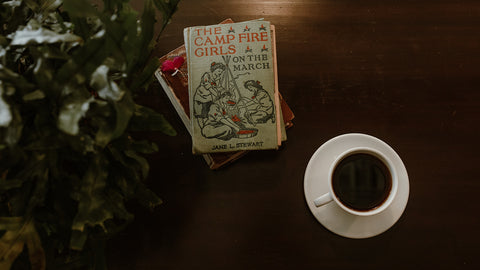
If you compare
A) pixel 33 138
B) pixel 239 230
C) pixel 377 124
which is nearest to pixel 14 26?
pixel 33 138

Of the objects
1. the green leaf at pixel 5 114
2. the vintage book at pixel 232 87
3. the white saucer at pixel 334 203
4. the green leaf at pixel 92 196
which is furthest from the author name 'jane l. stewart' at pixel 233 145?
the green leaf at pixel 5 114

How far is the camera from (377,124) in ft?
2.54

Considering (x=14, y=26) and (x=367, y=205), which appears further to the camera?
(x=367, y=205)

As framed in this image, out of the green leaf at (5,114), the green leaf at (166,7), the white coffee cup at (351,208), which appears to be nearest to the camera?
the green leaf at (5,114)

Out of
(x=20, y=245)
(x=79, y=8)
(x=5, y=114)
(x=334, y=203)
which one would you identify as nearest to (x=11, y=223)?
(x=20, y=245)

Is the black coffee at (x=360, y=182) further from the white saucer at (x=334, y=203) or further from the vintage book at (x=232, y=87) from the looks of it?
A: the vintage book at (x=232, y=87)

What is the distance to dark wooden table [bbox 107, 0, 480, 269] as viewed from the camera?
29.9 inches

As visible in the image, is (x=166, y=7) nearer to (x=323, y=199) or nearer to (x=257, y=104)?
(x=257, y=104)

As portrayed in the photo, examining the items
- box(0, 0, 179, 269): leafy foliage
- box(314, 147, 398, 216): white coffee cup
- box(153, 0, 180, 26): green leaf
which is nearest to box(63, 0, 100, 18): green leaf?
box(0, 0, 179, 269): leafy foliage

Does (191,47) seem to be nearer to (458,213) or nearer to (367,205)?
(367,205)

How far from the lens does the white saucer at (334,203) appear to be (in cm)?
73

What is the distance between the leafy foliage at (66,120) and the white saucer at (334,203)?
0.34 meters

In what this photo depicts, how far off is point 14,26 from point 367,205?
685mm

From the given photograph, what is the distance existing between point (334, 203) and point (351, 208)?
0.12ft
